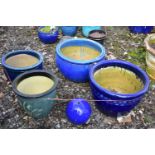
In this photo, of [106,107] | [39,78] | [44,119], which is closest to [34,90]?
[39,78]

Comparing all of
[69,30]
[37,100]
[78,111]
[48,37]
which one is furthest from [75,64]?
[69,30]

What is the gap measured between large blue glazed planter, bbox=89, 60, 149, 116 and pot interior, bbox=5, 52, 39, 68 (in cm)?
80

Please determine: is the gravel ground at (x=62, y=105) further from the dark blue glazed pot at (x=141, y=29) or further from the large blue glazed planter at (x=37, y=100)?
the dark blue glazed pot at (x=141, y=29)

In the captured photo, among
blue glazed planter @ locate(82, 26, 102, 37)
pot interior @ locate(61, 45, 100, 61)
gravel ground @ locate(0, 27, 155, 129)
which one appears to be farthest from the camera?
blue glazed planter @ locate(82, 26, 102, 37)

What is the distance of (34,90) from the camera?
280 centimetres

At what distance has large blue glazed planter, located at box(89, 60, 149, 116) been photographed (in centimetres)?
247

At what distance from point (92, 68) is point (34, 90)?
680 millimetres

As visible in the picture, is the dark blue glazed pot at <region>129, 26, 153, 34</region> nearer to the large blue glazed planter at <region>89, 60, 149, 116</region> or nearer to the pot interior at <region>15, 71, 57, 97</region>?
the large blue glazed planter at <region>89, 60, 149, 116</region>

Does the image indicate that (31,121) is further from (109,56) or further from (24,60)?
(109,56)

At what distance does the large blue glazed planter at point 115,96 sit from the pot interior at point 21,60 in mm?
797

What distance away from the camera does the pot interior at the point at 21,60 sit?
122 inches

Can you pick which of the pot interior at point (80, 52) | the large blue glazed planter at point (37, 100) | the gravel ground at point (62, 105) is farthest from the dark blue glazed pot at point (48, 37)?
the large blue glazed planter at point (37, 100)

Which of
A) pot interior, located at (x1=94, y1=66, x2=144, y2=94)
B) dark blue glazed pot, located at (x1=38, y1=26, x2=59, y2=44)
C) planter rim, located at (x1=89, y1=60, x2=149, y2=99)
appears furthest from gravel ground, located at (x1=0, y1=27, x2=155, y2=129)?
planter rim, located at (x1=89, y1=60, x2=149, y2=99)

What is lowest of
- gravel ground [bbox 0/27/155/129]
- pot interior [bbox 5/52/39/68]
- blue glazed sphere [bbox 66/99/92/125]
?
gravel ground [bbox 0/27/155/129]
